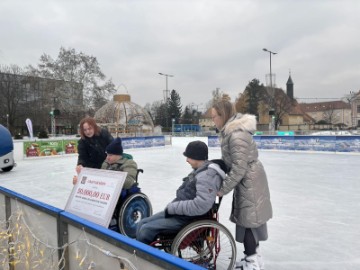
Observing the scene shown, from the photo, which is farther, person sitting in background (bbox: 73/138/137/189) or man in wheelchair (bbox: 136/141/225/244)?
person sitting in background (bbox: 73/138/137/189)

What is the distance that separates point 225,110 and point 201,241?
1.11 meters

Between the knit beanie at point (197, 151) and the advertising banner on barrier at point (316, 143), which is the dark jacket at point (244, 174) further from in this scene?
the advertising banner on barrier at point (316, 143)

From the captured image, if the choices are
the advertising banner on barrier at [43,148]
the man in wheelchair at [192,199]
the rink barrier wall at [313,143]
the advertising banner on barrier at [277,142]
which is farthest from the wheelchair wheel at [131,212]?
the advertising banner on barrier at [277,142]

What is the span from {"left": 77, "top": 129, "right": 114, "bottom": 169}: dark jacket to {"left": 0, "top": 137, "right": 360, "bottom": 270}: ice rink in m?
1.84

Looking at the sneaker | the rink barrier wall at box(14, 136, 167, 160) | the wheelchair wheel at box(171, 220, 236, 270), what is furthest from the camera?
the rink barrier wall at box(14, 136, 167, 160)

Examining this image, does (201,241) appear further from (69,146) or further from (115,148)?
(69,146)

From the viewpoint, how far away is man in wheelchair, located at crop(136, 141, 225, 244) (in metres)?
2.59

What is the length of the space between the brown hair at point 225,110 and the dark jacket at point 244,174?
6 centimetres

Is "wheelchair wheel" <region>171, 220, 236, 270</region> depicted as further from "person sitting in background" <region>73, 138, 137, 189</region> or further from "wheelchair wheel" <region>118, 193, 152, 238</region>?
"person sitting in background" <region>73, 138, 137, 189</region>

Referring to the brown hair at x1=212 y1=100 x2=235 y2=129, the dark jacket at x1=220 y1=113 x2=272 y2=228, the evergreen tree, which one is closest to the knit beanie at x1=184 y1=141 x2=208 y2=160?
the dark jacket at x1=220 y1=113 x2=272 y2=228

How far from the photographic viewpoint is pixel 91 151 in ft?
13.6

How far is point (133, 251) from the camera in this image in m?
1.53

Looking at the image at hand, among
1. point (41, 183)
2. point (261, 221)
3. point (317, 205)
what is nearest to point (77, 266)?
point (261, 221)

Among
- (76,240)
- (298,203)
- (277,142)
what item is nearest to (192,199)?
(76,240)
